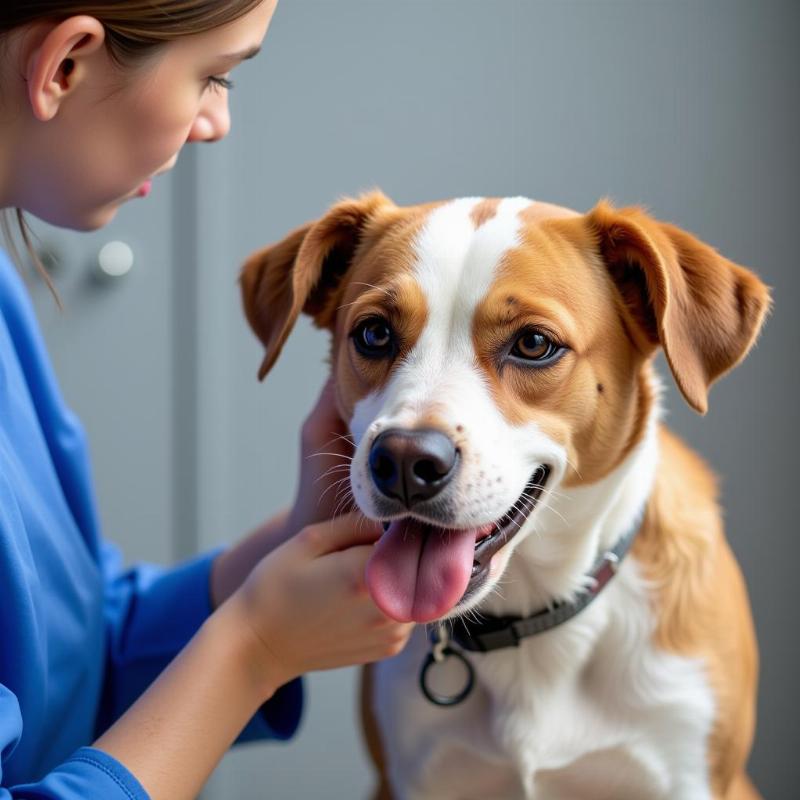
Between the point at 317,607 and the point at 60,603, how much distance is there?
36 centimetres

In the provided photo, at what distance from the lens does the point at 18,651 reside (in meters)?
1.03

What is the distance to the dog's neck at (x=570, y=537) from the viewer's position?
1.09 metres

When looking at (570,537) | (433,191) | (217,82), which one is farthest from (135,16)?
(433,191)

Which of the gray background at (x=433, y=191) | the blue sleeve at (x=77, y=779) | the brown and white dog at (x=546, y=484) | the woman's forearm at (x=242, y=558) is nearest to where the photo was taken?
the blue sleeve at (x=77, y=779)

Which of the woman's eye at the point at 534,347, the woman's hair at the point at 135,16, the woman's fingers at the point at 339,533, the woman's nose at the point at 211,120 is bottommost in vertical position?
the woman's fingers at the point at 339,533

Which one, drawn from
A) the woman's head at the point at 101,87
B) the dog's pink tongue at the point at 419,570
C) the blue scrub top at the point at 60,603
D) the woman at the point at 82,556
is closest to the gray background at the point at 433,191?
the blue scrub top at the point at 60,603

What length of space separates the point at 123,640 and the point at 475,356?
630mm

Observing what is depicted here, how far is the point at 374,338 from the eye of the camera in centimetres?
109

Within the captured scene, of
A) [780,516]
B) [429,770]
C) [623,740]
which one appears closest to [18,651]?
[429,770]

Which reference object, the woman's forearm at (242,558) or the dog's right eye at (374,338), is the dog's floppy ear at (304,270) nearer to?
the dog's right eye at (374,338)

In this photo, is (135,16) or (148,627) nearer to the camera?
(135,16)

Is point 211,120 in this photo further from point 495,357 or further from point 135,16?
point 495,357

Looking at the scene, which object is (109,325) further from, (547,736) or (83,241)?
(547,736)

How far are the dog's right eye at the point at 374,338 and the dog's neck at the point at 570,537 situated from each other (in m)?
0.24
